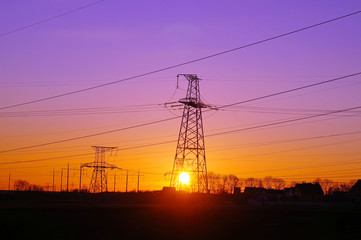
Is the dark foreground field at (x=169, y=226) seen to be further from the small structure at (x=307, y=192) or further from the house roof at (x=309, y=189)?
the house roof at (x=309, y=189)

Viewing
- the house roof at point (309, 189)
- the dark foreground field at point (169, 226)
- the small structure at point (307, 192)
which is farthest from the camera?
the house roof at point (309, 189)

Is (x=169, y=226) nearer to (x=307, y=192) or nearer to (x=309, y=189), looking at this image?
(x=307, y=192)

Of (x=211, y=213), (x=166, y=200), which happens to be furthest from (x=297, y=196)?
(x=211, y=213)

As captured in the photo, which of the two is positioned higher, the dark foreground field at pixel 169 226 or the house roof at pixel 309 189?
the house roof at pixel 309 189

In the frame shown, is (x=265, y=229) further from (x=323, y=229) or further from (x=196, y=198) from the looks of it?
(x=196, y=198)

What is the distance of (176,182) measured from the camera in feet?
212

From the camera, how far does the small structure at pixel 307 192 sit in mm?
135962

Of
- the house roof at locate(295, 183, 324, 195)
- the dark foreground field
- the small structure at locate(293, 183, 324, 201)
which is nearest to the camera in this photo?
the dark foreground field

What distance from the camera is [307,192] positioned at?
14225 centimetres

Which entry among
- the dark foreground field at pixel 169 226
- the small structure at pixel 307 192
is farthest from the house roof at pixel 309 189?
the dark foreground field at pixel 169 226

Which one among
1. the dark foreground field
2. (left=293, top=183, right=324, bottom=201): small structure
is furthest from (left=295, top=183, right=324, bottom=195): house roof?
the dark foreground field

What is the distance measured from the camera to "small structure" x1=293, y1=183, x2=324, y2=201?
446 ft

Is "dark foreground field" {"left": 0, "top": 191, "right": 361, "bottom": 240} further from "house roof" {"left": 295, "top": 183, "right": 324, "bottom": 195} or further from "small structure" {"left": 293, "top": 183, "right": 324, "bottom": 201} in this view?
"house roof" {"left": 295, "top": 183, "right": 324, "bottom": 195}

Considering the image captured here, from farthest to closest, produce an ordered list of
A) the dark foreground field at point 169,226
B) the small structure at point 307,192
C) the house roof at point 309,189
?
the house roof at point 309,189
the small structure at point 307,192
the dark foreground field at point 169,226
